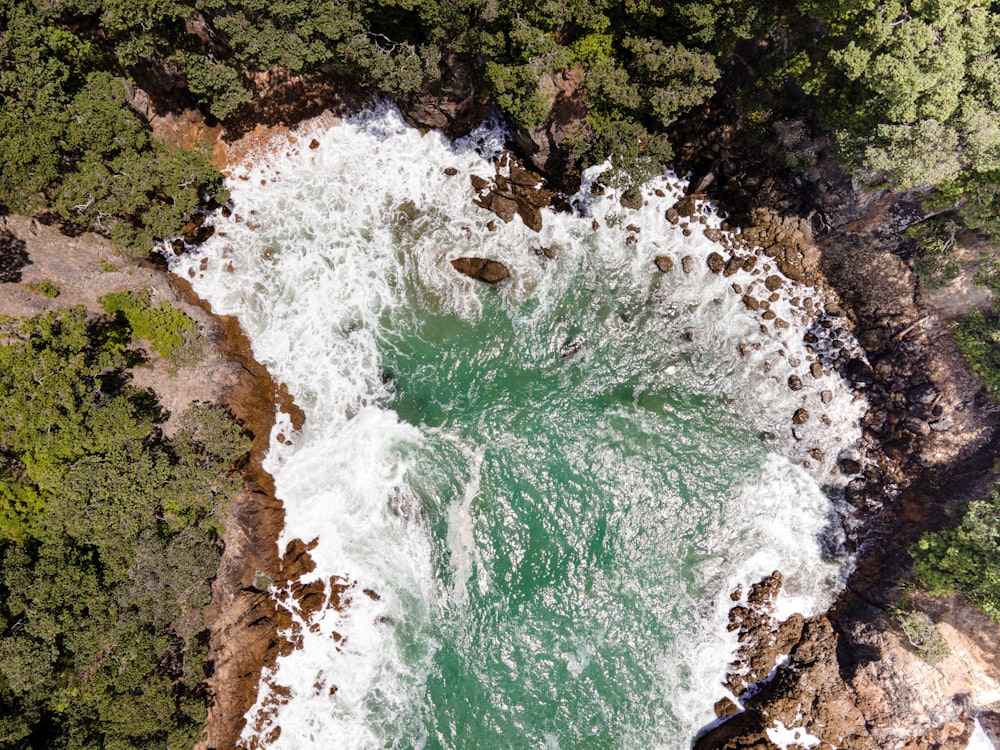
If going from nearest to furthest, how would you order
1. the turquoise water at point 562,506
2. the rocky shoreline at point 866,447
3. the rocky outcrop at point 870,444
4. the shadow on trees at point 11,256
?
the shadow on trees at point 11,256
the rocky outcrop at point 870,444
the rocky shoreline at point 866,447
the turquoise water at point 562,506

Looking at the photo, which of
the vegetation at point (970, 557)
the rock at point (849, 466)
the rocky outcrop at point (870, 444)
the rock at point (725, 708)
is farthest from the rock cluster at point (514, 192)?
the rock at point (725, 708)

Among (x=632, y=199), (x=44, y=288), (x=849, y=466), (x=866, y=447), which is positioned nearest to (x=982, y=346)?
(x=866, y=447)

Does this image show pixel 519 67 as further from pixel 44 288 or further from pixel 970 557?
pixel 970 557

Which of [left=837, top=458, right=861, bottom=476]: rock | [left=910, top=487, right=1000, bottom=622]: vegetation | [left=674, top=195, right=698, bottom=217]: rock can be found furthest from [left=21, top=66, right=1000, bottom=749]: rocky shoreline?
[left=910, top=487, right=1000, bottom=622]: vegetation

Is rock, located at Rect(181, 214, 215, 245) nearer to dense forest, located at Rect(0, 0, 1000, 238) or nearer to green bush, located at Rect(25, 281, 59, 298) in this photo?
dense forest, located at Rect(0, 0, 1000, 238)

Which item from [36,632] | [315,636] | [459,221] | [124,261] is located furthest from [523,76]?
[36,632]

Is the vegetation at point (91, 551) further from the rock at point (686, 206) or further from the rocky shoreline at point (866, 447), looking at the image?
the rock at point (686, 206)
